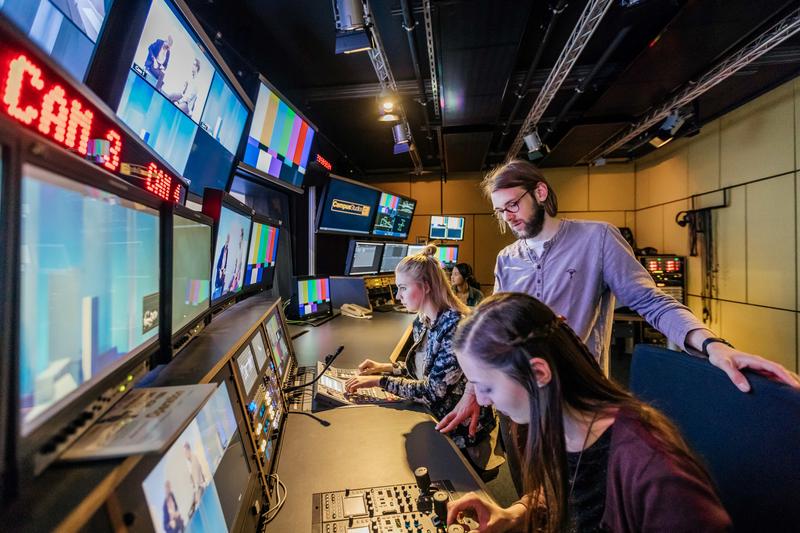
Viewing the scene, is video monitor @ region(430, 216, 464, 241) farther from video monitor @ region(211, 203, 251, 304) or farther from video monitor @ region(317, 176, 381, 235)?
video monitor @ region(211, 203, 251, 304)

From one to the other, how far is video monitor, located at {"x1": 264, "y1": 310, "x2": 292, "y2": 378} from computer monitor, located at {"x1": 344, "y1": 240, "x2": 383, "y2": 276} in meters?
1.97

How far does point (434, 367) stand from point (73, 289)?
51.9 inches

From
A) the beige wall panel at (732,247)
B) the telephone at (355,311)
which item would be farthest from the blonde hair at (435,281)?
the beige wall panel at (732,247)

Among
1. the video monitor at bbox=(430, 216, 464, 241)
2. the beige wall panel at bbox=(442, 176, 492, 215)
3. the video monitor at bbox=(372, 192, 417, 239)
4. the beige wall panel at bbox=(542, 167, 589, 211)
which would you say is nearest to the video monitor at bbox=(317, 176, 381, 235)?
the video monitor at bbox=(372, 192, 417, 239)

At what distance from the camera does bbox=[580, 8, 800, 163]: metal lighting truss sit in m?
2.39

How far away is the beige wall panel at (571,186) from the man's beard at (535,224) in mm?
5306

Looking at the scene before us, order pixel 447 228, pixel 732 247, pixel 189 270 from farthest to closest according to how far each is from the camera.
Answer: pixel 447 228 → pixel 732 247 → pixel 189 270

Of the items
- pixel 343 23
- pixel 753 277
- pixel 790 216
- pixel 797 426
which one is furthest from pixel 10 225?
pixel 753 277

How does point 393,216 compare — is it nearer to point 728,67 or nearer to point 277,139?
point 277,139

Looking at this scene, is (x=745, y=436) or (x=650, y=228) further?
(x=650, y=228)

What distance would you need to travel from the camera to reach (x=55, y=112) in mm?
755

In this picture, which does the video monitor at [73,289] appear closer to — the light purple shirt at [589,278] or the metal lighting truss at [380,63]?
the light purple shirt at [589,278]

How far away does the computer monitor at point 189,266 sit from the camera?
89 cm

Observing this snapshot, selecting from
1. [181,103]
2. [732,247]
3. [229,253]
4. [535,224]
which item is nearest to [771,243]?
[732,247]
